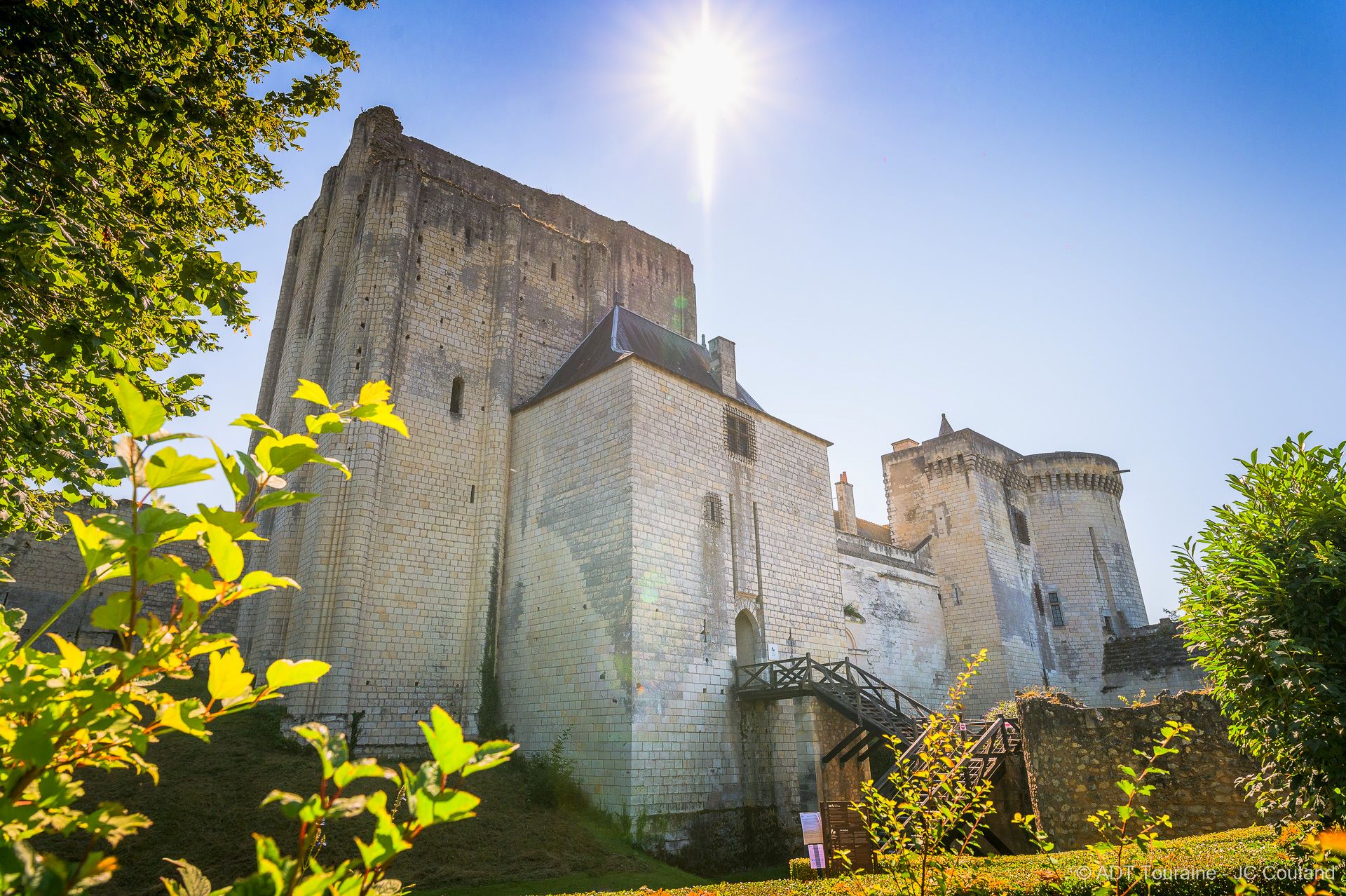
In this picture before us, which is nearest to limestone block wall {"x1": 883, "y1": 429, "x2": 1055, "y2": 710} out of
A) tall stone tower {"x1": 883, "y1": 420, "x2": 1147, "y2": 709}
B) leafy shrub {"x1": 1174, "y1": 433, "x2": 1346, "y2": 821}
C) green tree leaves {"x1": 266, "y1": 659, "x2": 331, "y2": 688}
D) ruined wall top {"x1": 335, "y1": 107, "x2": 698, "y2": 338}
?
tall stone tower {"x1": 883, "y1": 420, "x2": 1147, "y2": 709}

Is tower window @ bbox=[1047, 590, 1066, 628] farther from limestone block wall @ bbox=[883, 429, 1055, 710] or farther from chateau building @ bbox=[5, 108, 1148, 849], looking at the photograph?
chateau building @ bbox=[5, 108, 1148, 849]

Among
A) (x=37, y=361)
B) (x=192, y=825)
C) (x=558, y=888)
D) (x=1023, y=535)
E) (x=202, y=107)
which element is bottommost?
(x=558, y=888)

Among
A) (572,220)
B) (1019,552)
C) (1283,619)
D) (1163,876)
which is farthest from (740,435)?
(1019,552)

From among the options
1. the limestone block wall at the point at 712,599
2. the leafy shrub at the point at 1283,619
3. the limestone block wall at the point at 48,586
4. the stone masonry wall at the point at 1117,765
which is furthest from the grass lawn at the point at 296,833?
the leafy shrub at the point at 1283,619

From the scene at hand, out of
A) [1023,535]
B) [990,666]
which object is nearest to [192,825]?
[990,666]

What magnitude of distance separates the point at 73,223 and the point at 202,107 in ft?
4.76

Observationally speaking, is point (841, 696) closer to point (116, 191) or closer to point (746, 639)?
point (746, 639)

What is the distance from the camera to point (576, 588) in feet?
48.7

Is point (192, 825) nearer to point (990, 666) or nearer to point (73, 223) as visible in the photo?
point (73, 223)

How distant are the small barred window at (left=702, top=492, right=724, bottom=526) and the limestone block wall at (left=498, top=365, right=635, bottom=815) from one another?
2.32 meters

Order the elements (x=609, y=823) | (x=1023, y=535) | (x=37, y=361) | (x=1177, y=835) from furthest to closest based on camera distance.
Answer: (x=1023, y=535), (x=609, y=823), (x=1177, y=835), (x=37, y=361)

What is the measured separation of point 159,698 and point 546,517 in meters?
15.2

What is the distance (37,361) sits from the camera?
21.8 feet

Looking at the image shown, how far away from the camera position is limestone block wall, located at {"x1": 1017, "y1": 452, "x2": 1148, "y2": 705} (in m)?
28.3
